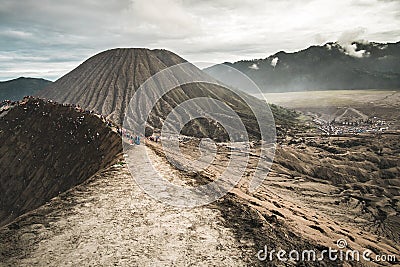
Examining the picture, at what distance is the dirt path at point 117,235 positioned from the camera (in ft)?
31.6

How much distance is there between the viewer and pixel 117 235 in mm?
11016

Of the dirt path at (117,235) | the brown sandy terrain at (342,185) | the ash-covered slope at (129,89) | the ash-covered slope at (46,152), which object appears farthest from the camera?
the ash-covered slope at (129,89)

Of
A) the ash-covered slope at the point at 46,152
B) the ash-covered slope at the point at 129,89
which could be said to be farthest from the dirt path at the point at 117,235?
the ash-covered slope at the point at 129,89

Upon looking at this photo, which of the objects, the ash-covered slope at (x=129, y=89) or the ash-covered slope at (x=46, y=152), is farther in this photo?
the ash-covered slope at (x=129, y=89)

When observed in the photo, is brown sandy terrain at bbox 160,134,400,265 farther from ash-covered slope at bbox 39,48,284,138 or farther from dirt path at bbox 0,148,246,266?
ash-covered slope at bbox 39,48,284,138

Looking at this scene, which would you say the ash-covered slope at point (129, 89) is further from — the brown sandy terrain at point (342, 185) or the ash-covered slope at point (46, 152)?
the ash-covered slope at point (46, 152)

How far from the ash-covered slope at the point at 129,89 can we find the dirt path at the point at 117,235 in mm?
65915

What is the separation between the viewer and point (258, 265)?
9688 millimetres

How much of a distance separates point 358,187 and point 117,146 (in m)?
34.4

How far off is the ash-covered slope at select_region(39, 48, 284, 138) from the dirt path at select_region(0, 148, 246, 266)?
6592cm

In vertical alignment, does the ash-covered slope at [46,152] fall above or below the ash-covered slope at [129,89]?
below

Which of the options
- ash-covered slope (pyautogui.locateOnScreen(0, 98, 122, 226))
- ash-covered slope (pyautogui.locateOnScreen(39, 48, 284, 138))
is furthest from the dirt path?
ash-covered slope (pyautogui.locateOnScreen(39, 48, 284, 138))

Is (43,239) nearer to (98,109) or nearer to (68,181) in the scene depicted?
(68,181)

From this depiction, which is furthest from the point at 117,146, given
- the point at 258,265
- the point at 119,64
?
the point at 119,64
